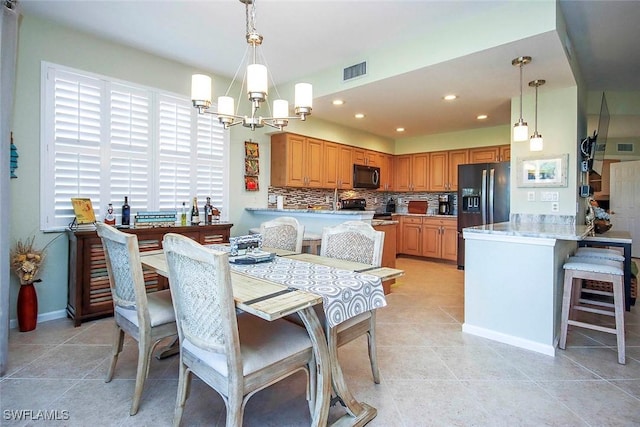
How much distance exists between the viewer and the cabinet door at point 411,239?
20.6ft

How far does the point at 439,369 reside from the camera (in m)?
2.22

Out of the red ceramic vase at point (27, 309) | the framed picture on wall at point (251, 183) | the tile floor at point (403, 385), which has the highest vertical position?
the framed picture on wall at point (251, 183)

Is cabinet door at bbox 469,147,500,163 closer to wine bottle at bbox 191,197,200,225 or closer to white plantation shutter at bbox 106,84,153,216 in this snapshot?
wine bottle at bbox 191,197,200,225

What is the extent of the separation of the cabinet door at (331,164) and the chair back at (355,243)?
302cm

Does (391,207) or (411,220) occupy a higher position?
(391,207)

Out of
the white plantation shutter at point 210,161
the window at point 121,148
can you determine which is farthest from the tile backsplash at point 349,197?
the window at point 121,148

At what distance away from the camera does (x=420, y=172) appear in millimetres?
6641

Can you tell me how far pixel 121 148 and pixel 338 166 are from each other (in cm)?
329

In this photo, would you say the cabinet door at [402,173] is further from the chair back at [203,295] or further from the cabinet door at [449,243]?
the chair back at [203,295]

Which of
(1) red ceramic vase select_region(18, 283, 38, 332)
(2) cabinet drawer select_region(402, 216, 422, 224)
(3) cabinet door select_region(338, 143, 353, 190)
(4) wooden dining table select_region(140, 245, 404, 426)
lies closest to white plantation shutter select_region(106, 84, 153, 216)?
(1) red ceramic vase select_region(18, 283, 38, 332)

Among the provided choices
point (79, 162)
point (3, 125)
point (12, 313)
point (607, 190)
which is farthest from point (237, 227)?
point (607, 190)

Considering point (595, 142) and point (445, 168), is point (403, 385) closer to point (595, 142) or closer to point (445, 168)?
point (595, 142)

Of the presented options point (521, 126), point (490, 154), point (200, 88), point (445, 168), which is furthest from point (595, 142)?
point (200, 88)

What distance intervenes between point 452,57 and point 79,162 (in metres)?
3.60
